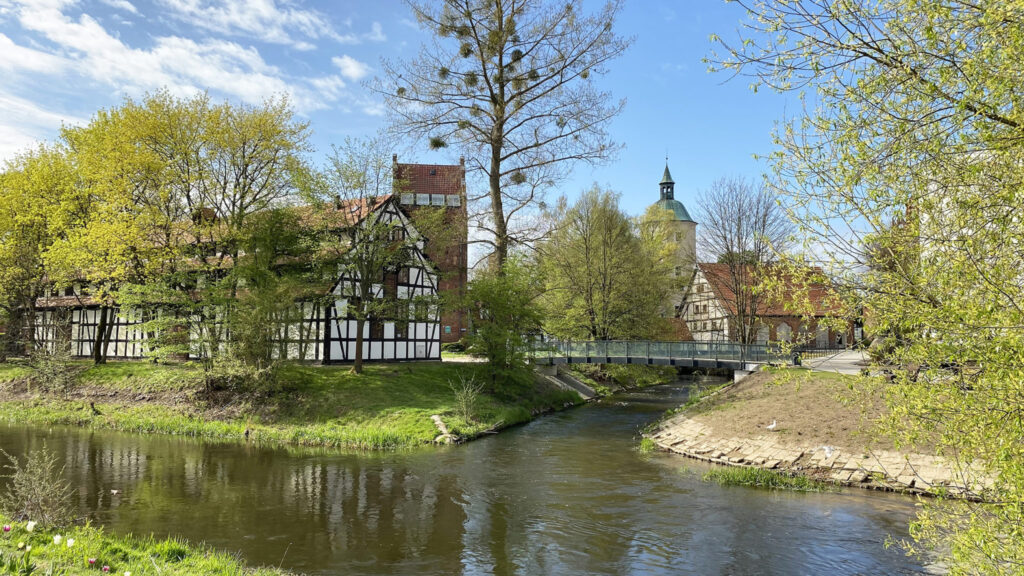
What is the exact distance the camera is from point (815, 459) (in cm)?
1562

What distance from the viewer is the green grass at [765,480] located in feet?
47.2

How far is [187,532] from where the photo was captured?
1064cm

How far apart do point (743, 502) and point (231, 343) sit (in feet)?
61.2

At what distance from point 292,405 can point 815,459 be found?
17483 millimetres

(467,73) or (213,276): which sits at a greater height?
(467,73)

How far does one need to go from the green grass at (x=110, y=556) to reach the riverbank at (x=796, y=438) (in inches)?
392

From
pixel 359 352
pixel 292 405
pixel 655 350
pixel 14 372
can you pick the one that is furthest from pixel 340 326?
pixel 14 372

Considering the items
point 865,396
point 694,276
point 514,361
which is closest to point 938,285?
point 865,396

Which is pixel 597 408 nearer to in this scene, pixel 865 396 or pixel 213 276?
pixel 213 276

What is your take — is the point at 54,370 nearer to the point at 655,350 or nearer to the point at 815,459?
the point at 655,350

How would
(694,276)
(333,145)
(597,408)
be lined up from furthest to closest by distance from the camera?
(694,276)
(597,408)
(333,145)

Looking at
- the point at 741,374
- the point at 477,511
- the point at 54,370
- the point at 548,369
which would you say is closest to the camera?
the point at 477,511

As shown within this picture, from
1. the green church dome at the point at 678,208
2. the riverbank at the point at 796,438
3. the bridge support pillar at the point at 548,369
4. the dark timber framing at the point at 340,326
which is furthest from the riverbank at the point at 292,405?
the green church dome at the point at 678,208

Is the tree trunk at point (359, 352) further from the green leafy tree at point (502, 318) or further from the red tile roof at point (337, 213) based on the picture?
the green leafy tree at point (502, 318)
